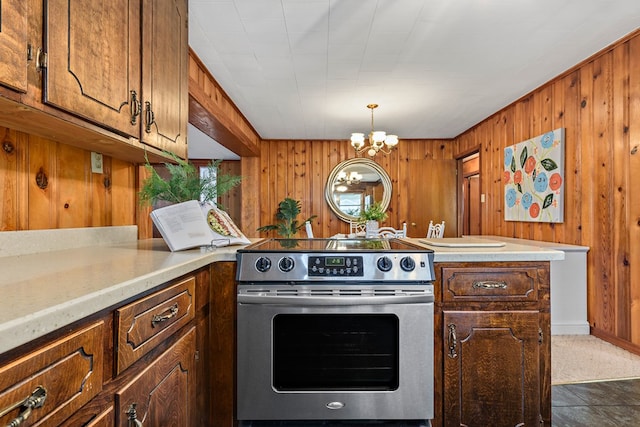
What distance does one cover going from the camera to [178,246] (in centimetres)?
145

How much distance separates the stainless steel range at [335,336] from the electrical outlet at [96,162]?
0.88 metres

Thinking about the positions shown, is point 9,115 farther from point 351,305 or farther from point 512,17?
point 512,17

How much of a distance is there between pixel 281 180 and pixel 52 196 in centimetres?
453

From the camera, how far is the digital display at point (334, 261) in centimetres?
145

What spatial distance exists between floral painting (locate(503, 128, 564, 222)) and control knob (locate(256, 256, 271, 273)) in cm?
300

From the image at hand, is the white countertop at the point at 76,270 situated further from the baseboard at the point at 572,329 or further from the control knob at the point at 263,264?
the baseboard at the point at 572,329

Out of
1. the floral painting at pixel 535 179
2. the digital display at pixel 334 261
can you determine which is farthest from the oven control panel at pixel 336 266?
the floral painting at pixel 535 179

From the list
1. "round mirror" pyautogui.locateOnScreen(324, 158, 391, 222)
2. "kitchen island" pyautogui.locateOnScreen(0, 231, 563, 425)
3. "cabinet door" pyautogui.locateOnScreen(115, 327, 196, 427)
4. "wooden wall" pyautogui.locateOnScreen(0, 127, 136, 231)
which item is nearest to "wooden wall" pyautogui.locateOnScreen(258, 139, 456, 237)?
"round mirror" pyautogui.locateOnScreen(324, 158, 391, 222)

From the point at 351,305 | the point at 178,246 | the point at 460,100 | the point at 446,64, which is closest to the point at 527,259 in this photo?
the point at 351,305

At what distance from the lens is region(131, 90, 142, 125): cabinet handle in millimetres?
1373

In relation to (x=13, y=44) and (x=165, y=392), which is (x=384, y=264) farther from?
(x=13, y=44)

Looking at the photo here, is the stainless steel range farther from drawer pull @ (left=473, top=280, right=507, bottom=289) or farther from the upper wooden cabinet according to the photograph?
the upper wooden cabinet

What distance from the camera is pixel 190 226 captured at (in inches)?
58.9

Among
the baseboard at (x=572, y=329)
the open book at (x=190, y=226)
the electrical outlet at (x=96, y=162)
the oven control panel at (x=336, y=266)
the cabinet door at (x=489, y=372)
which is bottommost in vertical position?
the baseboard at (x=572, y=329)
